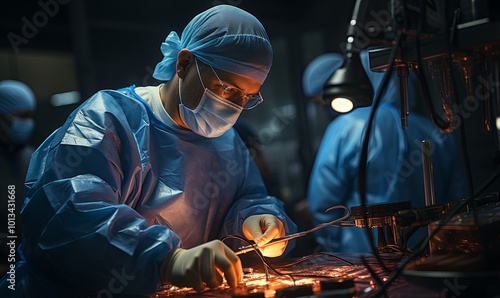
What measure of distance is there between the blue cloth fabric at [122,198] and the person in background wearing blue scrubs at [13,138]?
2.13 m

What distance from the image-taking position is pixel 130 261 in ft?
4.90

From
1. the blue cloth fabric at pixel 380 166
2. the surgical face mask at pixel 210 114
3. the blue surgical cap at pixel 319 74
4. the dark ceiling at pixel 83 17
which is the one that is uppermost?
the dark ceiling at pixel 83 17

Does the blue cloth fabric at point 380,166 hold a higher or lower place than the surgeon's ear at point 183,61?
lower

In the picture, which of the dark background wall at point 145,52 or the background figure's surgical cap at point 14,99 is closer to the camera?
the dark background wall at point 145,52

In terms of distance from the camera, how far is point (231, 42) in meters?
1.91

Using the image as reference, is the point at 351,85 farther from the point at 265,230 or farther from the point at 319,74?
the point at 319,74

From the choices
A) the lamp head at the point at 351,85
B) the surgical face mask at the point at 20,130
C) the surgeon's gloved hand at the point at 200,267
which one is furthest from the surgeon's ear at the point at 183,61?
the surgical face mask at the point at 20,130

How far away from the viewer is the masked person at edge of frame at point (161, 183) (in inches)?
59.4

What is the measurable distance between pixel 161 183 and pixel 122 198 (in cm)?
18

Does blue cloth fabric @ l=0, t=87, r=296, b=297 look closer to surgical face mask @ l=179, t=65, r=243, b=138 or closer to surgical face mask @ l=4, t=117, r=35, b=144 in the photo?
surgical face mask @ l=179, t=65, r=243, b=138

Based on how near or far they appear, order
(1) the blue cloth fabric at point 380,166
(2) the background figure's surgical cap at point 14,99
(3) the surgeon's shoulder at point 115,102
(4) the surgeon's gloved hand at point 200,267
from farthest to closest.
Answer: (2) the background figure's surgical cap at point 14,99 → (1) the blue cloth fabric at point 380,166 → (3) the surgeon's shoulder at point 115,102 → (4) the surgeon's gloved hand at point 200,267


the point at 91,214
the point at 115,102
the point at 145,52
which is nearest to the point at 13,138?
the point at 145,52

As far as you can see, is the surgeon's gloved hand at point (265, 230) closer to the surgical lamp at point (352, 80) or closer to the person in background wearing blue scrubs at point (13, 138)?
the surgical lamp at point (352, 80)

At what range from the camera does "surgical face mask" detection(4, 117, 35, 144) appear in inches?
167
